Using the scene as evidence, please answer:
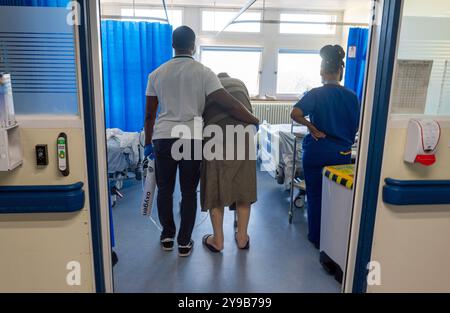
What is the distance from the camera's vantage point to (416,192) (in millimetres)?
1459

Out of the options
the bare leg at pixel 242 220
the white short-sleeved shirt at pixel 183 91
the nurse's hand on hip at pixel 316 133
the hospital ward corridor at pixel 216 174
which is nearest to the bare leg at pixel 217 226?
the hospital ward corridor at pixel 216 174

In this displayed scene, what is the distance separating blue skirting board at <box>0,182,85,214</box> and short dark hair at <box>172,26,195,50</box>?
1.14 metres

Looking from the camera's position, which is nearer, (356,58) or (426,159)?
(426,159)

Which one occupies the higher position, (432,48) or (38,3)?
(38,3)

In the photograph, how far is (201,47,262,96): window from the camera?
5.71m

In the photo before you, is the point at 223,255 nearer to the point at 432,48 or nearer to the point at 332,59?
the point at 332,59

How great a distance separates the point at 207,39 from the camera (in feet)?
18.3

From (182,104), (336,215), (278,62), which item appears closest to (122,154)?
(182,104)

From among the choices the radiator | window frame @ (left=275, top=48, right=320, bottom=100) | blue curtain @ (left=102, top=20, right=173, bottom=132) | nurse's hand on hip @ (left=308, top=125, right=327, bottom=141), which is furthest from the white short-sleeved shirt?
window frame @ (left=275, top=48, right=320, bottom=100)

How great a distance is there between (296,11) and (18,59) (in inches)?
203

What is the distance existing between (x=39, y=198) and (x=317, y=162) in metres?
1.73

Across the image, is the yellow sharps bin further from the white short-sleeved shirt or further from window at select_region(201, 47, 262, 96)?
window at select_region(201, 47, 262, 96)

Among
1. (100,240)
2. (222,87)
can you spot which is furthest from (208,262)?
(222,87)

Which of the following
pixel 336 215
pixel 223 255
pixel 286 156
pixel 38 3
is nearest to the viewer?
pixel 38 3
